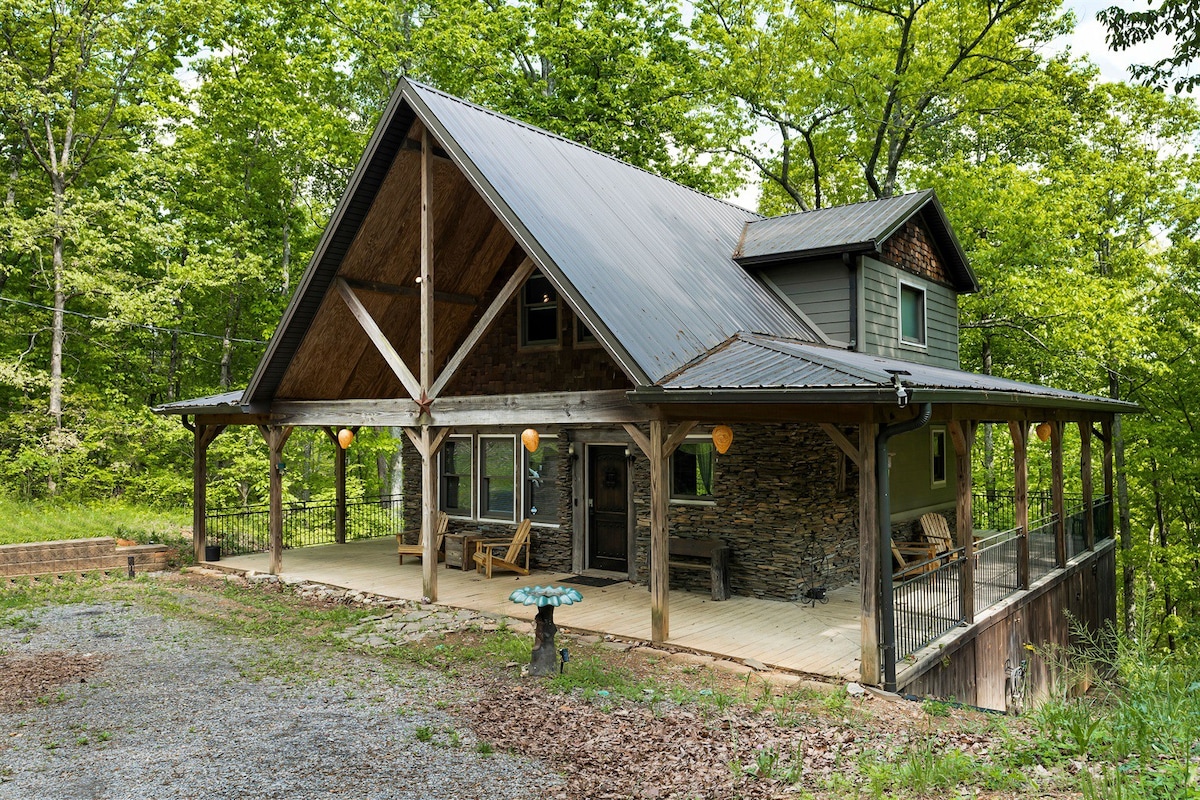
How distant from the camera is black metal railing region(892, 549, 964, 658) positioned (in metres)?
7.73

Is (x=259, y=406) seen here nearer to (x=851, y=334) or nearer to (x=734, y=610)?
(x=734, y=610)

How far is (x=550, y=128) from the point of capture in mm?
→ 22672

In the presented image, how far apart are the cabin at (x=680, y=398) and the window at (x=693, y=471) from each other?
0.03 m

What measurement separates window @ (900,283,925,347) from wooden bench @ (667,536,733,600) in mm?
5646

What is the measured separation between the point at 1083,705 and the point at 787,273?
817 centimetres

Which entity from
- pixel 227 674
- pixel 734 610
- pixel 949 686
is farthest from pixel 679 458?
pixel 227 674

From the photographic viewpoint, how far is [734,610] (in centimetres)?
997

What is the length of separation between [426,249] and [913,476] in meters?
9.00

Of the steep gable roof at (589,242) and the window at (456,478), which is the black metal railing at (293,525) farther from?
the steep gable roof at (589,242)

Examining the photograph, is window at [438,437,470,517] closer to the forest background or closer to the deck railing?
the deck railing

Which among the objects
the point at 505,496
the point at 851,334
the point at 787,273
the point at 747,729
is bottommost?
the point at 747,729

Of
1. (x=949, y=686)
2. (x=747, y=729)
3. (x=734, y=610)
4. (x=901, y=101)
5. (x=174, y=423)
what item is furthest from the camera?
(x=901, y=101)

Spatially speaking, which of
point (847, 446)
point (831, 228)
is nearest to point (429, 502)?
point (847, 446)

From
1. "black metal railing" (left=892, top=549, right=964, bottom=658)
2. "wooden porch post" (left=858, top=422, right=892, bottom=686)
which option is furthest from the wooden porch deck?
"black metal railing" (left=892, top=549, right=964, bottom=658)
